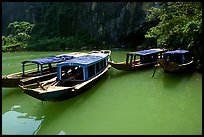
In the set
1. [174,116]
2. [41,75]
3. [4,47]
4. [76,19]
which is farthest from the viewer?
[76,19]

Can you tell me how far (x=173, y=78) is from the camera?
13.7 meters

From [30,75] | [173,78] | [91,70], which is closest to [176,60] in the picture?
[173,78]

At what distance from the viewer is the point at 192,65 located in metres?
15.9

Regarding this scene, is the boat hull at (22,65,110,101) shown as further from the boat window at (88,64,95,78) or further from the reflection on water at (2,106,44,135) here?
the boat window at (88,64,95,78)

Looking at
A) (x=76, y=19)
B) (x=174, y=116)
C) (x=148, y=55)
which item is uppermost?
(x=76, y=19)

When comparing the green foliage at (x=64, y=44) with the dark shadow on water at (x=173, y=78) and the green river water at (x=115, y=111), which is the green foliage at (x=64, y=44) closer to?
the dark shadow on water at (x=173, y=78)

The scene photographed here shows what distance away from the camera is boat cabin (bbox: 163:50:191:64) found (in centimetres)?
1512

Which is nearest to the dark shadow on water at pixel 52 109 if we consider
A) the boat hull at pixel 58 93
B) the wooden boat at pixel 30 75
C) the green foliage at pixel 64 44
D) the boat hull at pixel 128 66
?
the boat hull at pixel 58 93

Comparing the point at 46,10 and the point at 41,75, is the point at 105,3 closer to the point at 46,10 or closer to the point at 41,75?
the point at 46,10

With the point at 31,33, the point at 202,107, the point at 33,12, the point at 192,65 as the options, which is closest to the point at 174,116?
the point at 202,107

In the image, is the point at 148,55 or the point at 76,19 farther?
the point at 76,19

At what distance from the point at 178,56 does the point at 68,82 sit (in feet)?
24.7

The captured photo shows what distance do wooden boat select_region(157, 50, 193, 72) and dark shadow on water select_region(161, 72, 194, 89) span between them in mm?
333

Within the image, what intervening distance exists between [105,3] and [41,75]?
27966 millimetres
